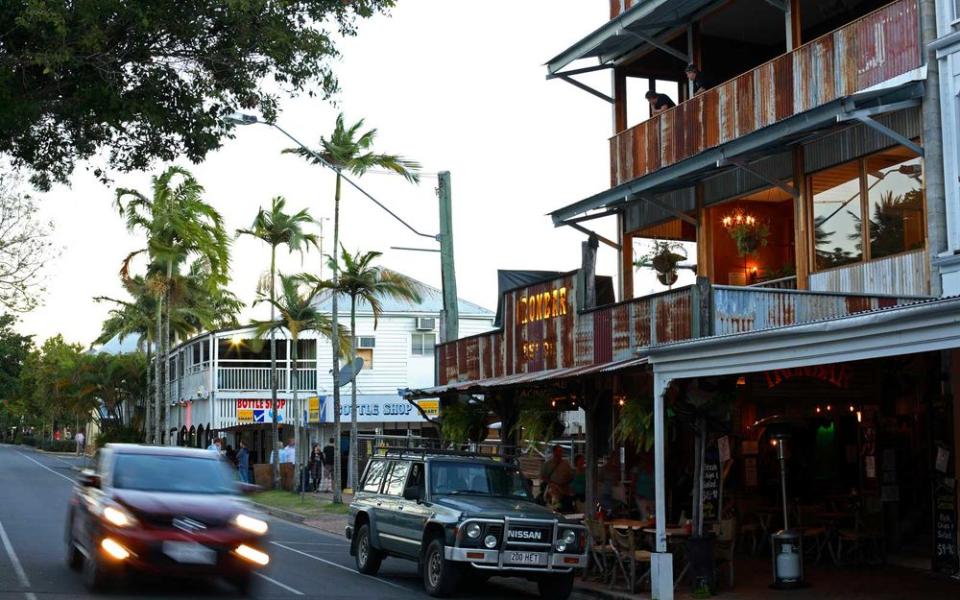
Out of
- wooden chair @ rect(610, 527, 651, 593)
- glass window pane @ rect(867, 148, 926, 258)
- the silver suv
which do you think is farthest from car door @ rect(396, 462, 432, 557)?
glass window pane @ rect(867, 148, 926, 258)

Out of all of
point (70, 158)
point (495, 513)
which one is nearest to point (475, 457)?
point (495, 513)

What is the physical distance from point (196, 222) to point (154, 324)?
15787 millimetres

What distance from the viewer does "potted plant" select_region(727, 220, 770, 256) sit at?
68.0 feet

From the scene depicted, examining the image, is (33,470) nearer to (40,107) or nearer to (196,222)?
(196,222)

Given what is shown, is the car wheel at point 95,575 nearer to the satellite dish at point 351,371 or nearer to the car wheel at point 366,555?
the car wheel at point 366,555

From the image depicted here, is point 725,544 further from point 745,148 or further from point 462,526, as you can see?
point 745,148

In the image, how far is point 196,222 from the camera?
48000mm

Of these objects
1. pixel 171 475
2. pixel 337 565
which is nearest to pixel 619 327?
pixel 337 565

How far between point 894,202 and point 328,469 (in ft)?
97.6

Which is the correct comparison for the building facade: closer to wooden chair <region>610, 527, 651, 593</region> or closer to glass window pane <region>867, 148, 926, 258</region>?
glass window pane <region>867, 148, 926, 258</region>

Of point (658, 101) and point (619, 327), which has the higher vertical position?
point (658, 101)

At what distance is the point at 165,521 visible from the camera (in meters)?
12.9

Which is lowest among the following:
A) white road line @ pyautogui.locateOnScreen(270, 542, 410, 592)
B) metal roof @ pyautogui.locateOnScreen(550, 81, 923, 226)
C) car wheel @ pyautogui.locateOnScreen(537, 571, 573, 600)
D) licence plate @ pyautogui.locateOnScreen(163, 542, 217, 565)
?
white road line @ pyautogui.locateOnScreen(270, 542, 410, 592)

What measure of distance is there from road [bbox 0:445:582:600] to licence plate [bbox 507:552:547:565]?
110 cm
